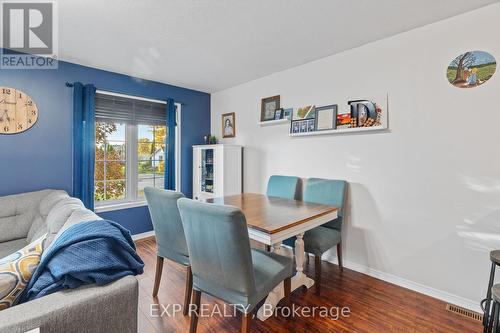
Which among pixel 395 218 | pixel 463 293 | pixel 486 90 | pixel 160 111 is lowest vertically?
pixel 463 293

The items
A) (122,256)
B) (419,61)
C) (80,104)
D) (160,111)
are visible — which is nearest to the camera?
(122,256)

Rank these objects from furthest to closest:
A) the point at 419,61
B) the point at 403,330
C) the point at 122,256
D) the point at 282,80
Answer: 1. the point at 282,80
2. the point at 419,61
3. the point at 403,330
4. the point at 122,256

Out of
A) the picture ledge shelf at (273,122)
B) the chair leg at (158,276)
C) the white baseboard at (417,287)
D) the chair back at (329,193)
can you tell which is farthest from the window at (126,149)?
the white baseboard at (417,287)

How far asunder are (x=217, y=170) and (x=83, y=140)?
1.76 meters

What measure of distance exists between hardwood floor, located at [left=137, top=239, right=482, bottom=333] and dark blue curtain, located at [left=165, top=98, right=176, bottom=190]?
5.10 ft

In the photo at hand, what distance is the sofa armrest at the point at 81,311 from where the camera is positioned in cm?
81

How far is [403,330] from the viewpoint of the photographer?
5.77 feet

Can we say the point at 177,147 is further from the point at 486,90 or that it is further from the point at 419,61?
the point at 486,90

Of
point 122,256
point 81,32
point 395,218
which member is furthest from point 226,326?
point 81,32

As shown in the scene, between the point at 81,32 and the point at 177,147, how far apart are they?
205cm

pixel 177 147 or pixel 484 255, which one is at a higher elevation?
pixel 177 147

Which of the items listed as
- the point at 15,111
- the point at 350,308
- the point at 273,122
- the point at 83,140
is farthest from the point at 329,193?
the point at 15,111

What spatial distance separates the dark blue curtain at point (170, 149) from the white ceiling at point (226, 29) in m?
0.73

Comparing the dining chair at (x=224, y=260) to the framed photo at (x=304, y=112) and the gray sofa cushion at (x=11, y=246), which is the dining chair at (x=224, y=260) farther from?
the framed photo at (x=304, y=112)
